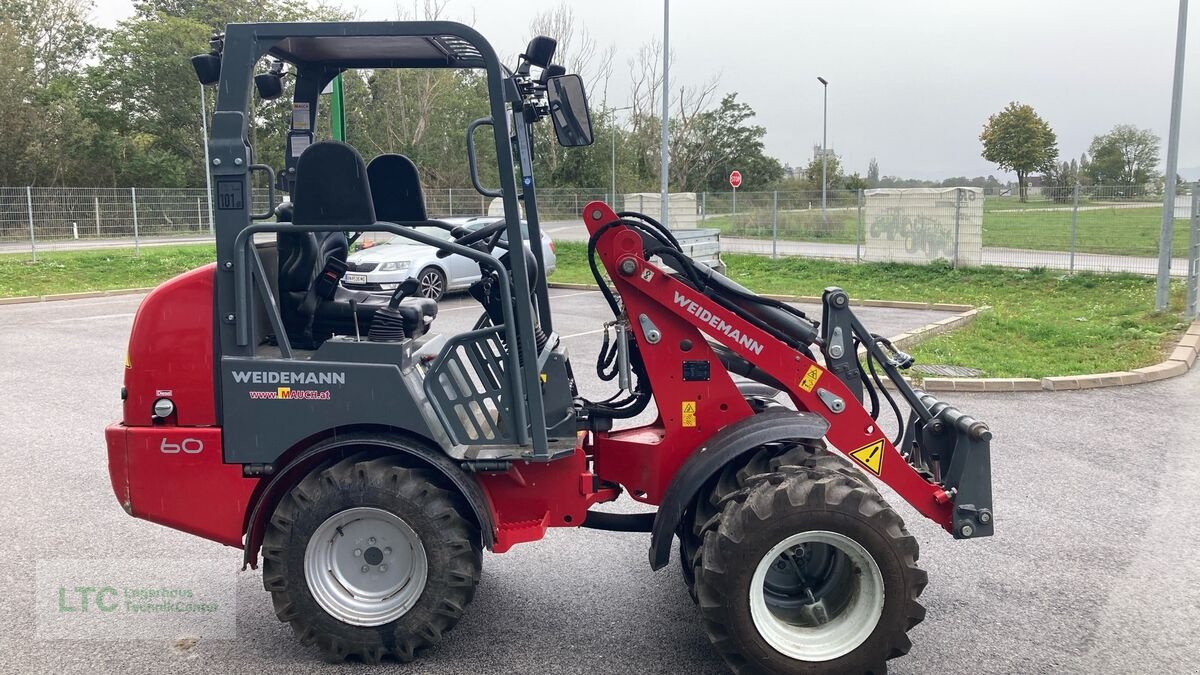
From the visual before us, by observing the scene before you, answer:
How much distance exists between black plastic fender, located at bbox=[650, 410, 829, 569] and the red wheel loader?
0.04 ft

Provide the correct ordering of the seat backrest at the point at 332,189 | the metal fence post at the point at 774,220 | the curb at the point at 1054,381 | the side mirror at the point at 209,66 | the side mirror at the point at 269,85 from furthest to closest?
1. the metal fence post at the point at 774,220
2. the curb at the point at 1054,381
3. the side mirror at the point at 269,85
4. the side mirror at the point at 209,66
5. the seat backrest at the point at 332,189

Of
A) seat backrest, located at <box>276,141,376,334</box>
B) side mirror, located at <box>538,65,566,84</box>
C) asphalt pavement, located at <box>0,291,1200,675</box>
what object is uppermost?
side mirror, located at <box>538,65,566,84</box>

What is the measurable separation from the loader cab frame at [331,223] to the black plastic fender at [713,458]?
575mm

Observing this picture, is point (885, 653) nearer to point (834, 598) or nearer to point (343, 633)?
point (834, 598)

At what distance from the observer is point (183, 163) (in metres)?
42.3

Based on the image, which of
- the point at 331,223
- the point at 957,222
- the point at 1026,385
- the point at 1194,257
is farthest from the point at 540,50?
the point at 957,222

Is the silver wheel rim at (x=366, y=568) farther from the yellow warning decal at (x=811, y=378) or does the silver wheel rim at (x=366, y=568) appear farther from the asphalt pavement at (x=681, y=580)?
the yellow warning decal at (x=811, y=378)

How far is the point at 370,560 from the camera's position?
12.7 feet

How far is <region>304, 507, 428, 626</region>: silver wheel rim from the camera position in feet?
12.5

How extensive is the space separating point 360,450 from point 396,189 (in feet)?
3.79

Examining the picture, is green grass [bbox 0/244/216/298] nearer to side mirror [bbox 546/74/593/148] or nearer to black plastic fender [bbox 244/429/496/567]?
black plastic fender [bbox 244/429/496/567]

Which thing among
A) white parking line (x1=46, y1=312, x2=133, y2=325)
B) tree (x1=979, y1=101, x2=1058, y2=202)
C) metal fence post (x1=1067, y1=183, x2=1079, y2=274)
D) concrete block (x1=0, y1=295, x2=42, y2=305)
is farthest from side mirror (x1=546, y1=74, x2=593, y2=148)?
tree (x1=979, y1=101, x2=1058, y2=202)

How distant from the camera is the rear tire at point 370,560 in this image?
12.2ft

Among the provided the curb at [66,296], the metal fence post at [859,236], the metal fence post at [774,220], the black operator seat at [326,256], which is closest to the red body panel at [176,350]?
the black operator seat at [326,256]
